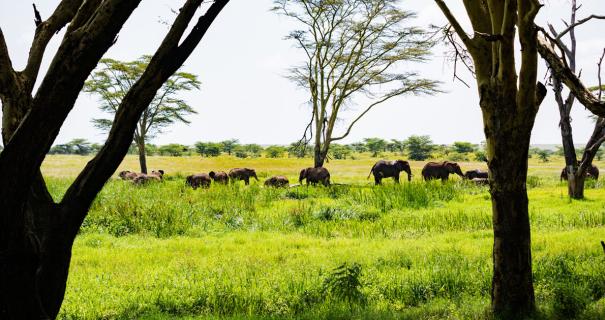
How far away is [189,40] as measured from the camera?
340cm

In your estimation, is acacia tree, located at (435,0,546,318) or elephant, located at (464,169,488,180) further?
elephant, located at (464,169,488,180)

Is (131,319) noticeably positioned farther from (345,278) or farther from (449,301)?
(449,301)

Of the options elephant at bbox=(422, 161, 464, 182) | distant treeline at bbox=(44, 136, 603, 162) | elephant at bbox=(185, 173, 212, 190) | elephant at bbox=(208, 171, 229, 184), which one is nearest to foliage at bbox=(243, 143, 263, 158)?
distant treeline at bbox=(44, 136, 603, 162)

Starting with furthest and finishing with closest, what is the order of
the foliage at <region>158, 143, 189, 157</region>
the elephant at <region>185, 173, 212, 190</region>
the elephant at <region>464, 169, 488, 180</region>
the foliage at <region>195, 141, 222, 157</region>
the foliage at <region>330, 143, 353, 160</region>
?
the foliage at <region>158, 143, 189, 157</region> < the foliage at <region>195, 141, 222, 157</region> < the foliage at <region>330, 143, 353, 160</region> < the elephant at <region>464, 169, 488, 180</region> < the elephant at <region>185, 173, 212, 190</region>

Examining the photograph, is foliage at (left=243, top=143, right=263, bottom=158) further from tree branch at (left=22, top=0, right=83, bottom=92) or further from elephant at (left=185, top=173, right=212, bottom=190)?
tree branch at (left=22, top=0, right=83, bottom=92)

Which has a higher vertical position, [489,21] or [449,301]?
[489,21]

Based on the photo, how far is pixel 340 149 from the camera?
71062 millimetres

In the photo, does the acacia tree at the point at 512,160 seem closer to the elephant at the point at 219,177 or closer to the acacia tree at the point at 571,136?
the acacia tree at the point at 571,136

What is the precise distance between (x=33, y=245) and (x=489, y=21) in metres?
4.89

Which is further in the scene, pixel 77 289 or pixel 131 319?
pixel 77 289

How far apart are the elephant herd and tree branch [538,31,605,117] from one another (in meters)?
14.2

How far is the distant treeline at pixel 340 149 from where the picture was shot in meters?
65.5

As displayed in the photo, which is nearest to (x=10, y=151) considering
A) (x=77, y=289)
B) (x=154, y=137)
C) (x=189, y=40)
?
(x=189, y=40)

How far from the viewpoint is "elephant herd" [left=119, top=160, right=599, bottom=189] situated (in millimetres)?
19402
